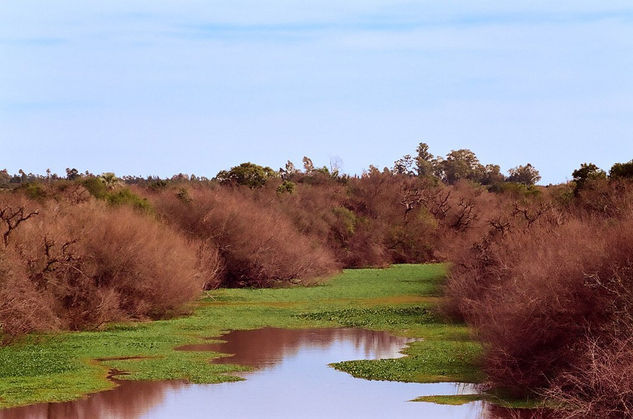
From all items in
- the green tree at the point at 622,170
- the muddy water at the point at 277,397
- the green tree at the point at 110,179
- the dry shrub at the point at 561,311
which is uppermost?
the green tree at the point at 110,179

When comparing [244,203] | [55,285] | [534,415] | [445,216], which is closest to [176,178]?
[445,216]

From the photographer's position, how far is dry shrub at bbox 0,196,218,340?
28.7m

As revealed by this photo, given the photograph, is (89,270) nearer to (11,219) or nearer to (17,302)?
(11,219)

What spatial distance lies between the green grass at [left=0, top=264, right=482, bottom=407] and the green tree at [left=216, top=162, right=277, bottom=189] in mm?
27771

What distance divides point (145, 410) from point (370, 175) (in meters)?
58.1

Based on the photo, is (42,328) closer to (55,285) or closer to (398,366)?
(55,285)

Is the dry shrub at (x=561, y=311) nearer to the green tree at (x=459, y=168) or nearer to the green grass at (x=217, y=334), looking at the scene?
the green grass at (x=217, y=334)

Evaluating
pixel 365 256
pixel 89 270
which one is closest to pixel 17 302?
pixel 89 270

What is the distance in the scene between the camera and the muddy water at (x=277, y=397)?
2011 cm

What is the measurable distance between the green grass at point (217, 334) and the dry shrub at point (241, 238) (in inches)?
106

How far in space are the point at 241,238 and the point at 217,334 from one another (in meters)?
16.0

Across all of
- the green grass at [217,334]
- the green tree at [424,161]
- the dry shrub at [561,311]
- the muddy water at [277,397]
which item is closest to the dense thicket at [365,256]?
the dry shrub at [561,311]

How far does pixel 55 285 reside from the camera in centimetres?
3086

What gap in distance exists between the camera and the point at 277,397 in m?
21.7
